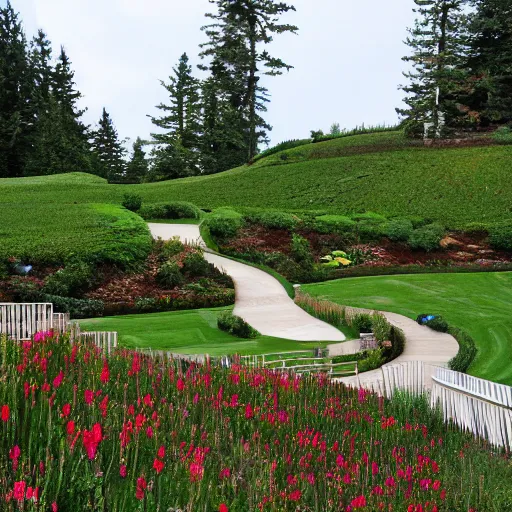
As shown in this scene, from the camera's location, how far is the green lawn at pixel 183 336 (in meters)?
11.5

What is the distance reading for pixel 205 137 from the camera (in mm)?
43094

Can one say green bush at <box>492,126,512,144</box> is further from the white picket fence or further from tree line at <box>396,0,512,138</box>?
the white picket fence

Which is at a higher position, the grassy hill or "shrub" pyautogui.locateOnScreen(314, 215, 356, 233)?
the grassy hill

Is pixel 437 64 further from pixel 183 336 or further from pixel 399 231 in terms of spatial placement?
pixel 183 336

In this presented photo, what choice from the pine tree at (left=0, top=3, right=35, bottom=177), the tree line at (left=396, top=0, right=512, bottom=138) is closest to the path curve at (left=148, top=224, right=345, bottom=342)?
the tree line at (left=396, top=0, right=512, bottom=138)

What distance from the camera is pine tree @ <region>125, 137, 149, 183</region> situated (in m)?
48.4

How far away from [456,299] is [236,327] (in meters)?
7.15

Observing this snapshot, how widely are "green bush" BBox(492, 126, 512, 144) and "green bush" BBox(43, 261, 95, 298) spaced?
26.7 meters

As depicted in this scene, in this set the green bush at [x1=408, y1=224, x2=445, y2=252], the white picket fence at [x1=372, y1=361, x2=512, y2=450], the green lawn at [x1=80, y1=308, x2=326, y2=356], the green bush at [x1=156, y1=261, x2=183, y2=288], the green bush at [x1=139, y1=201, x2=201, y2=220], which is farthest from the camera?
the green bush at [x1=139, y1=201, x2=201, y2=220]

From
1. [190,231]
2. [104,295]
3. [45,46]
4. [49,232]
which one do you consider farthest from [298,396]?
[45,46]

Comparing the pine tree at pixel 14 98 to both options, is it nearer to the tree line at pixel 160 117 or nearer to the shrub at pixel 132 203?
the tree line at pixel 160 117

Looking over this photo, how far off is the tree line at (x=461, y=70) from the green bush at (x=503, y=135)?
127cm

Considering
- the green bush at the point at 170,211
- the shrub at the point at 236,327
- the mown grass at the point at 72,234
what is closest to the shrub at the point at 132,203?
the green bush at the point at 170,211

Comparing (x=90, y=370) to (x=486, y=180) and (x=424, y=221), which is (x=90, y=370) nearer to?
(x=424, y=221)
